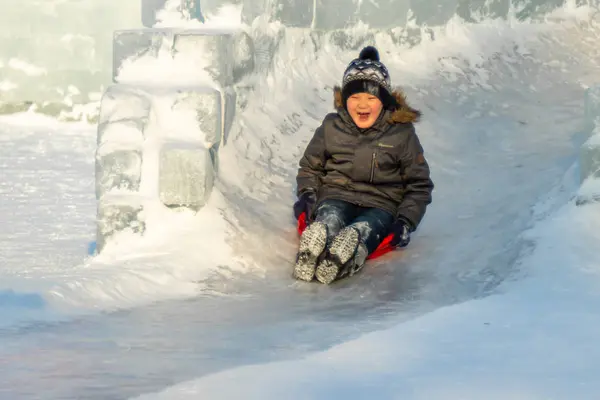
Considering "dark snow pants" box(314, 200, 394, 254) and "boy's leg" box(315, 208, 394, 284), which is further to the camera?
"dark snow pants" box(314, 200, 394, 254)

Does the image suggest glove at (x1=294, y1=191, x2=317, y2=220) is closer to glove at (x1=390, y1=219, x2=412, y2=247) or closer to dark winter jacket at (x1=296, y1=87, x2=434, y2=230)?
dark winter jacket at (x1=296, y1=87, x2=434, y2=230)

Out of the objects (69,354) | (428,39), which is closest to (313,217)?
(69,354)

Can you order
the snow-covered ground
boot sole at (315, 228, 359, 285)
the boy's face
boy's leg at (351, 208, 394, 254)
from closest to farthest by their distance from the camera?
the snow-covered ground
boot sole at (315, 228, 359, 285)
boy's leg at (351, 208, 394, 254)
the boy's face

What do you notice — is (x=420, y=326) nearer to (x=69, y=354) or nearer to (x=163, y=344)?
(x=163, y=344)

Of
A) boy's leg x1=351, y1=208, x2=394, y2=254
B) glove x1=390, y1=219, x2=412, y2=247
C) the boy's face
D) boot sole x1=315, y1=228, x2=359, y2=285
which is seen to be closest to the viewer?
boot sole x1=315, y1=228, x2=359, y2=285

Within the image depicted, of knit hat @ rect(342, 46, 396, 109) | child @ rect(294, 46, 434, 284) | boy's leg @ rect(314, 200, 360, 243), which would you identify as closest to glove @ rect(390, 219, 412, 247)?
child @ rect(294, 46, 434, 284)

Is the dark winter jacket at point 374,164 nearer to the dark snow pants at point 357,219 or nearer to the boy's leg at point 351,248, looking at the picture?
the dark snow pants at point 357,219

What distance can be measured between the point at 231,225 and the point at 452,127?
180 centimetres

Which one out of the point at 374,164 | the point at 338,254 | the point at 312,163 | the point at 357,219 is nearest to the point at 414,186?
the point at 374,164

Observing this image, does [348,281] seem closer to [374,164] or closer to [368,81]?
[374,164]

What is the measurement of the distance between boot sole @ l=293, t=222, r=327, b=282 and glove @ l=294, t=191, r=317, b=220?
37cm

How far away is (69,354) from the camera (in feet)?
10.1

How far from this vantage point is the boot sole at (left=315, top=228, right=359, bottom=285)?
3.98m

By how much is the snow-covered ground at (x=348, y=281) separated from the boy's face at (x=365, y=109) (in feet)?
1.99
